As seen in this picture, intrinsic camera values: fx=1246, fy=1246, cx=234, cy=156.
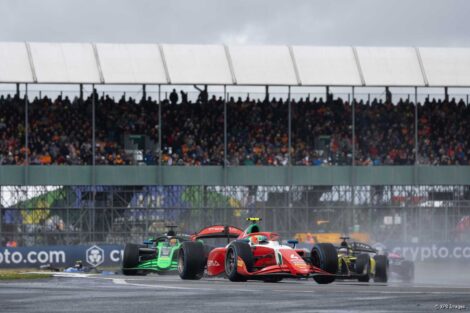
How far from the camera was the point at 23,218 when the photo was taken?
48.2 meters

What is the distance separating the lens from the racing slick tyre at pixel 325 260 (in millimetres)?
27078

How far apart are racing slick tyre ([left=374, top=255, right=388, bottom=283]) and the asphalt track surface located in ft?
26.5

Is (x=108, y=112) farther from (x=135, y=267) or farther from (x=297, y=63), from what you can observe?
(x=135, y=267)

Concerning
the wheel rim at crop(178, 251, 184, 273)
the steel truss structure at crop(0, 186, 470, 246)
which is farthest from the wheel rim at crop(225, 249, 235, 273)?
the steel truss structure at crop(0, 186, 470, 246)

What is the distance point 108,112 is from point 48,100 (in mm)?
2671

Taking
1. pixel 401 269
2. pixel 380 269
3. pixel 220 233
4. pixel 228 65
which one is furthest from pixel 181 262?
pixel 228 65

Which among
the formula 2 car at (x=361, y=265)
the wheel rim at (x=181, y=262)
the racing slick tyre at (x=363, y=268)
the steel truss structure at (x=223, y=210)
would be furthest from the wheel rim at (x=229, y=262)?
the steel truss structure at (x=223, y=210)

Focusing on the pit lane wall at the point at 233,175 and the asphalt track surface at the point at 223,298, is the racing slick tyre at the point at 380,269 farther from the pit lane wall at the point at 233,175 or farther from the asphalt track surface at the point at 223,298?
the pit lane wall at the point at 233,175

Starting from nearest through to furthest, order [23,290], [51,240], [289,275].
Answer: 1. [23,290]
2. [289,275]
3. [51,240]

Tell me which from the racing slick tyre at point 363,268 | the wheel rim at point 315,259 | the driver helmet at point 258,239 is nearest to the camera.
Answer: the wheel rim at point 315,259

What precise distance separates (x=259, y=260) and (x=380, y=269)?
6.48 meters

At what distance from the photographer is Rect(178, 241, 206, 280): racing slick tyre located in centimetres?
2878

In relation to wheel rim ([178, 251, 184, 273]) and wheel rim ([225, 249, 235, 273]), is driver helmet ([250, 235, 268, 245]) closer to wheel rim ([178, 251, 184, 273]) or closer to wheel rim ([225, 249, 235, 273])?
wheel rim ([225, 249, 235, 273])

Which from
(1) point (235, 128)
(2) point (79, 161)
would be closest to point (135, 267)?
(2) point (79, 161)
